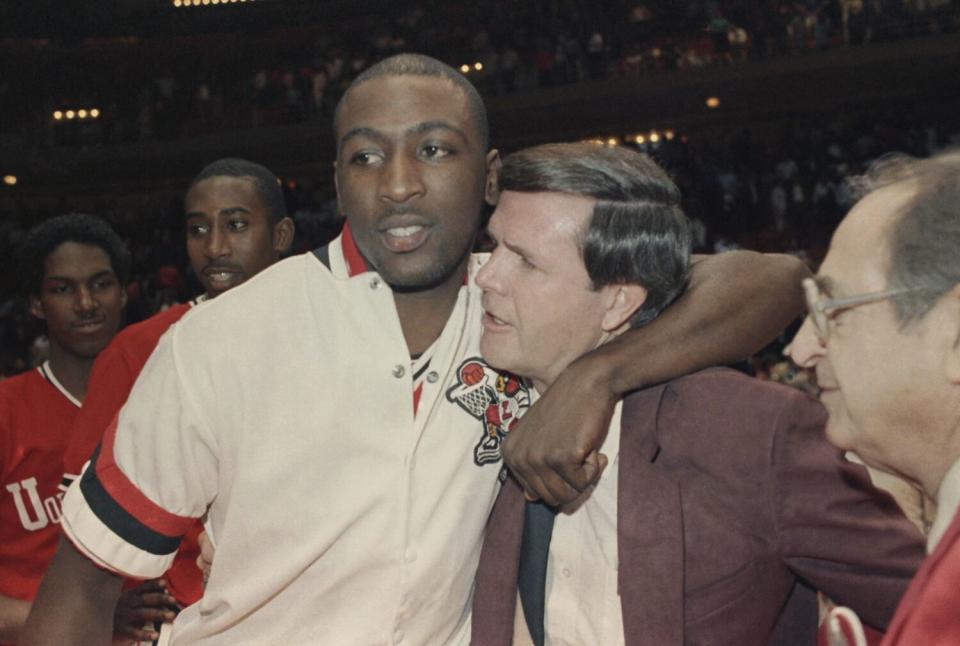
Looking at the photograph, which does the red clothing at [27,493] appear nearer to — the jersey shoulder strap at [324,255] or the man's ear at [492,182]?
the jersey shoulder strap at [324,255]

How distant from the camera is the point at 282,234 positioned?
365cm

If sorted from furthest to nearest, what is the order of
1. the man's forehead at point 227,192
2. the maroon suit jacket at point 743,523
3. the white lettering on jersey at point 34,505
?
the man's forehead at point 227,192 → the white lettering on jersey at point 34,505 → the maroon suit jacket at point 743,523

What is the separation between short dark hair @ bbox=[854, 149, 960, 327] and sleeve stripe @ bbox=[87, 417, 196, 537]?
1242mm

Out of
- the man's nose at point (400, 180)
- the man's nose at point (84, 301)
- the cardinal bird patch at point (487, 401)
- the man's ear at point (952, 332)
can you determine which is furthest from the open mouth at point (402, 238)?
the man's nose at point (84, 301)

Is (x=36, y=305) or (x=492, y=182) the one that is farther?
(x=36, y=305)

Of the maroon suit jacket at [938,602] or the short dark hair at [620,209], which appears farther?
the short dark hair at [620,209]

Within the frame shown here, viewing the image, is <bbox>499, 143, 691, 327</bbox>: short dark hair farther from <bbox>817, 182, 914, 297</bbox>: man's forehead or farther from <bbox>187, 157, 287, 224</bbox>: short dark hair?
<bbox>187, 157, 287, 224</bbox>: short dark hair

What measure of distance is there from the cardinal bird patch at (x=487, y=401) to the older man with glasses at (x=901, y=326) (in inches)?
26.5

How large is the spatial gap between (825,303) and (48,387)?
101 inches

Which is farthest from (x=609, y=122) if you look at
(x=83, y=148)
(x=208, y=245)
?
(x=208, y=245)

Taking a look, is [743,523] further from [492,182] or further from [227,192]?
[227,192]

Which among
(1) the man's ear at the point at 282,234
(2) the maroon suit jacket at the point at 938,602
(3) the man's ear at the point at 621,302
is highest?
(1) the man's ear at the point at 282,234

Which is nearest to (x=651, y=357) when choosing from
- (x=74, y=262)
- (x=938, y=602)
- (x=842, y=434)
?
(x=842, y=434)

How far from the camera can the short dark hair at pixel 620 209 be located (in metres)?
1.90
